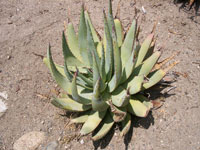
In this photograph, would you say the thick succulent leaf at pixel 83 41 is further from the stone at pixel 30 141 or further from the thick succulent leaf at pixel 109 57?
the stone at pixel 30 141

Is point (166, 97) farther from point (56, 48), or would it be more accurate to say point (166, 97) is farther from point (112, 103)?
point (56, 48)

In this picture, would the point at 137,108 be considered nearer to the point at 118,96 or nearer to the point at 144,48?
the point at 118,96

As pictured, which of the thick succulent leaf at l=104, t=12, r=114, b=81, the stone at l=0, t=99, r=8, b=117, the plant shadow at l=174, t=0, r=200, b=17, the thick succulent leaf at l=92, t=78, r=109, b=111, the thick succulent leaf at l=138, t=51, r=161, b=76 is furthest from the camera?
the plant shadow at l=174, t=0, r=200, b=17

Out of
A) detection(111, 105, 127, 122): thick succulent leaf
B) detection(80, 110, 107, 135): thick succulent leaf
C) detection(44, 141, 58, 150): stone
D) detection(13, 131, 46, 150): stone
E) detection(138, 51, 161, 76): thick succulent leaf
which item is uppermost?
detection(138, 51, 161, 76): thick succulent leaf

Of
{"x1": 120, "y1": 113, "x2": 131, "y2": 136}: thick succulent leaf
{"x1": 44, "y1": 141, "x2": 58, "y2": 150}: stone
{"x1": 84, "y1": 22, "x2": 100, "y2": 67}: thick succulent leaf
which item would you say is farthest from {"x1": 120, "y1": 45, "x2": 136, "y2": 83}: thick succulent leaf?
{"x1": 44, "y1": 141, "x2": 58, "y2": 150}: stone

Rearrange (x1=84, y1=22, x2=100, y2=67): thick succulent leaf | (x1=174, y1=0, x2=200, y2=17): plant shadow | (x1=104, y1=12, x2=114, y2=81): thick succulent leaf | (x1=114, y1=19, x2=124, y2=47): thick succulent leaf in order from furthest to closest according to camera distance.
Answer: (x1=174, y1=0, x2=200, y2=17): plant shadow, (x1=114, y1=19, x2=124, y2=47): thick succulent leaf, (x1=84, y1=22, x2=100, y2=67): thick succulent leaf, (x1=104, y1=12, x2=114, y2=81): thick succulent leaf

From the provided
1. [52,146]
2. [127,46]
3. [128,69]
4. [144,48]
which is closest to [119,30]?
[127,46]

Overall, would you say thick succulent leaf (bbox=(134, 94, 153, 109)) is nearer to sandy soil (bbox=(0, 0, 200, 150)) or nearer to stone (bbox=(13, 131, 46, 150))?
sandy soil (bbox=(0, 0, 200, 150))

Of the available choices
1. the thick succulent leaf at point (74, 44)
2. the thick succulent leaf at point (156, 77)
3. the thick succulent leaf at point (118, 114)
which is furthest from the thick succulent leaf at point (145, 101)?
the thick succulent leaf at point (74, 44)
